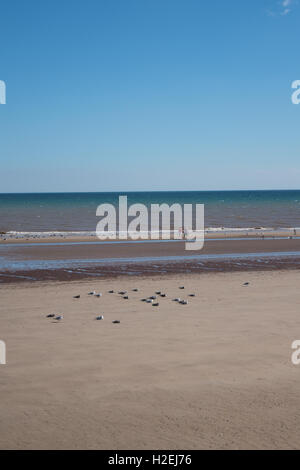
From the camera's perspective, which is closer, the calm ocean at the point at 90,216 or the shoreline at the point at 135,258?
the shoreline at the point at 135,258

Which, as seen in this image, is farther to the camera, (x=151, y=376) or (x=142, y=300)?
(x=142, y=300)

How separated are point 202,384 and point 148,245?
68.0ft

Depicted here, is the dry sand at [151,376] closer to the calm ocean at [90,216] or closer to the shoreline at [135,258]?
the shoreline at [135,258]

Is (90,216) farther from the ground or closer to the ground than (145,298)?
farther from the ground

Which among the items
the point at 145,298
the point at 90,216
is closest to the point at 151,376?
the point at 145,298

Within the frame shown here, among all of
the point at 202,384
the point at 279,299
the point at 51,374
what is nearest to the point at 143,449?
the point at 202,384

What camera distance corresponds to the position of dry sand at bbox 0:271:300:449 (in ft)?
16.7

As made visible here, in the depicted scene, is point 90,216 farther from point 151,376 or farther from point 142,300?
point 151,376

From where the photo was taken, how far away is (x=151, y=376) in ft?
21.6

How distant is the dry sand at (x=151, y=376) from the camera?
509 centimetres

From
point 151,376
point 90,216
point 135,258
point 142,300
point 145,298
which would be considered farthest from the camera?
point 90,216

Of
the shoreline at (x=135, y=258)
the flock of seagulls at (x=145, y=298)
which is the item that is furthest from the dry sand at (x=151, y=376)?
the shoreline at (x=135, y=258)
